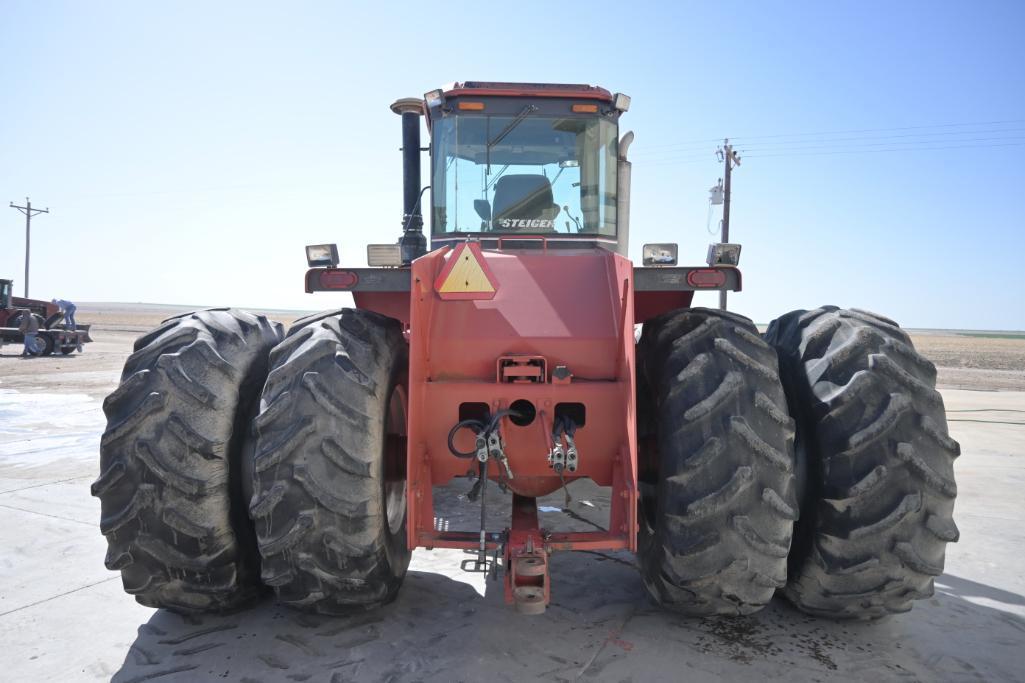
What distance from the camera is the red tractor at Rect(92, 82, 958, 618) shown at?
328 centimetres

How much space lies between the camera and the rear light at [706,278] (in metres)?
3.96

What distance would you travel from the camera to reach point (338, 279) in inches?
158

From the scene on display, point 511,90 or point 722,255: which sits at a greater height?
point 511,90

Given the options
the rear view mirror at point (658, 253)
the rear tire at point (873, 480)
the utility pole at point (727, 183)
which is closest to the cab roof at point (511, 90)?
the rear view mirror at point (658, 253)

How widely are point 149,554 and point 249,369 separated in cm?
103

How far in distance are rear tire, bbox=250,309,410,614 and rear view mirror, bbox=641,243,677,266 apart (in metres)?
1.76

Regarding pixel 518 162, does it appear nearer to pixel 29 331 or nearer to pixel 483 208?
pixel 483 208

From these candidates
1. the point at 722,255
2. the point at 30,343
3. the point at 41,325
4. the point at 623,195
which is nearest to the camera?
the point at 722,255

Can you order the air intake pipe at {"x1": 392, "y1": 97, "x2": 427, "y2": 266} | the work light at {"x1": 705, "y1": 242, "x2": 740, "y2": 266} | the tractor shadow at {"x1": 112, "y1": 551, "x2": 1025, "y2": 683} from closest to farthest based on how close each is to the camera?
the tractor shadow at {"x1": 112, "y1": 551, "x2": 1025, "y2": 683}
the work light at {"x1": 705, "y1": 242, "x2": 740, "y2": 266}
the air intake pipe at {"x1": 392, "y1": 97, "x2": 427, "y2": 266}

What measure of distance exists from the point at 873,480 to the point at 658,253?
1.73 m

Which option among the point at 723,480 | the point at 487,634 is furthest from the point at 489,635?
the point at 723,480

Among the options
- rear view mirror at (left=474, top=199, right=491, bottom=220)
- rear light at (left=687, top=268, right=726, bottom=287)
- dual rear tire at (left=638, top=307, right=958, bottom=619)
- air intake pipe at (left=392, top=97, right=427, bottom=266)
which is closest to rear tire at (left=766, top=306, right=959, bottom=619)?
dual rear tire at (left=638, top=307, right=958, bottom=619)

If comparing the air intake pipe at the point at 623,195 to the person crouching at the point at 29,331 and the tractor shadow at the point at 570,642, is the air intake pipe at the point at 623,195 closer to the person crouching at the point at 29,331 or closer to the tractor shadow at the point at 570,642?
the tractor shadow at the point at 570,642

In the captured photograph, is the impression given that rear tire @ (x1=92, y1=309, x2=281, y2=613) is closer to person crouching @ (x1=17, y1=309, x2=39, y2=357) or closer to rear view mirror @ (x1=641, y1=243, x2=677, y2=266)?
rear view mirror @ (x1=641, y1=243, x2=677, y2=266)
